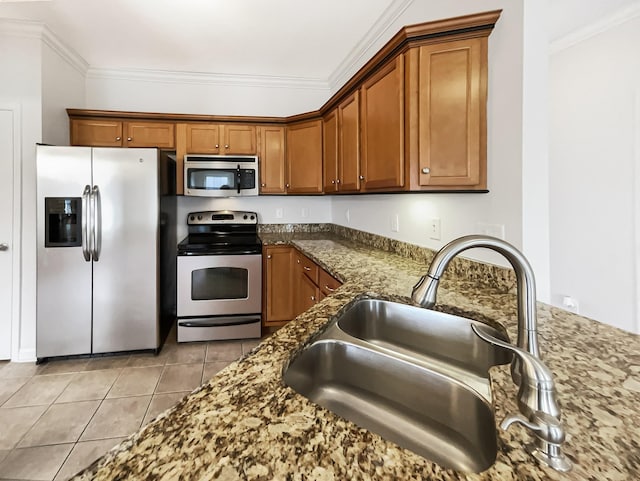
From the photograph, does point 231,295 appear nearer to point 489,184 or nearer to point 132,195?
point 132,195

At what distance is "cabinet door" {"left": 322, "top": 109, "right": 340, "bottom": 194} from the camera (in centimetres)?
276

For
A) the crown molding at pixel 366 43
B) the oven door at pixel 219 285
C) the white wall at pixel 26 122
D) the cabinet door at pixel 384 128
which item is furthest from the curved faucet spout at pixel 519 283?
the white wall at pixel 26 122

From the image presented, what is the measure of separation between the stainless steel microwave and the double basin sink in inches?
97.7

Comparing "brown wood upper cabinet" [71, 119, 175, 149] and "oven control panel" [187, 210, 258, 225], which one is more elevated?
"brown wood upper cabinet" [71, 119, 175, 149]

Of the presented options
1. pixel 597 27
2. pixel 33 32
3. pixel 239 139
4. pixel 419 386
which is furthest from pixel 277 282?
pixel 597 27

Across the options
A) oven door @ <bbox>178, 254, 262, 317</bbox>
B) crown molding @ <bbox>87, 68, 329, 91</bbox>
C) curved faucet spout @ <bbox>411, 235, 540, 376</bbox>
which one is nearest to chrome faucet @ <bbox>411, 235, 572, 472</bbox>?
curved faucet spout @ <bbox>411, 235, 540, 376</bbox>

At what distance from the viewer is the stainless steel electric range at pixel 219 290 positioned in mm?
2953

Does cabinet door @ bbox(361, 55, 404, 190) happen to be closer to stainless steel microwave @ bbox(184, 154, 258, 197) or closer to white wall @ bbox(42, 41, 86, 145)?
stainless steel microwave @ bbox(184, 154, 258, 197)

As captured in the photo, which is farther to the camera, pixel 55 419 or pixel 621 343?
pixel 55 419

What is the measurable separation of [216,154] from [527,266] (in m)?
3.27

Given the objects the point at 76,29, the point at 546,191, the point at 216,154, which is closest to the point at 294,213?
the point at 216,154

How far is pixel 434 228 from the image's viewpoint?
196 cm

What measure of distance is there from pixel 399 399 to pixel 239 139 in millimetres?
3167

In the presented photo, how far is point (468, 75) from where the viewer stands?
4.98ft
